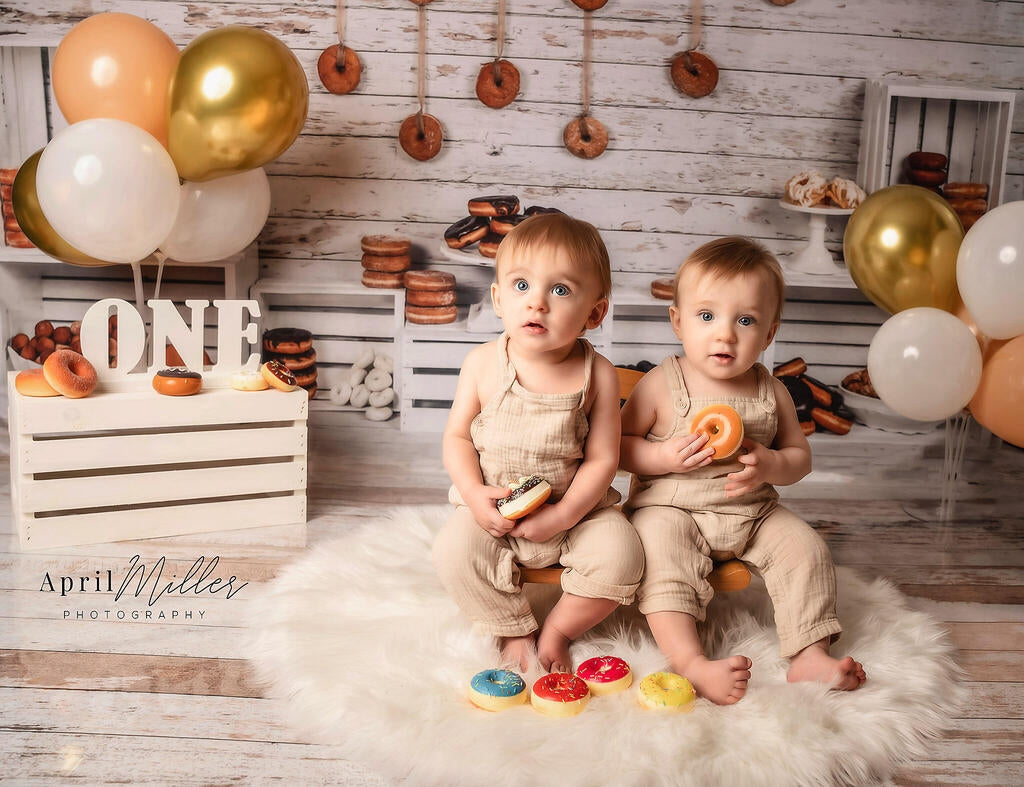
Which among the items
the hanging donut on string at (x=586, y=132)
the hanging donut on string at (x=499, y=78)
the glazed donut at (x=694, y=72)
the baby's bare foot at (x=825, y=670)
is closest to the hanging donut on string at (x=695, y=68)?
the glazed donut at (x=694, y=72)

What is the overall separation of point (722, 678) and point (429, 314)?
1.69 m

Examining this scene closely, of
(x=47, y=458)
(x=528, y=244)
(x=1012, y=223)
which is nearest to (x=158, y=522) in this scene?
(x=47, y=458)

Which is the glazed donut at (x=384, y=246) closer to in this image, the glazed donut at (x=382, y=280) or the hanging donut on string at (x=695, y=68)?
the glazed donut at (x=382, y=280)

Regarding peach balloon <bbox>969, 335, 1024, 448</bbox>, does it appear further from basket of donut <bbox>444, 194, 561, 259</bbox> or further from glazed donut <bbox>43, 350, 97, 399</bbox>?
glazed donut <bbox>43, 350, 97, 399</bbox>

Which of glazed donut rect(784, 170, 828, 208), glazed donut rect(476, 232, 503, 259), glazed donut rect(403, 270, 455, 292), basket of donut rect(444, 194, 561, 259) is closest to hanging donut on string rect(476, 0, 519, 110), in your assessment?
basket of donut rect(444, 194, 561, 259)

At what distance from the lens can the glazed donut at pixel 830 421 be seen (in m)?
2.94

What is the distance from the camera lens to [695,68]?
9.20ft

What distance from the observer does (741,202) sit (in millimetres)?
2949

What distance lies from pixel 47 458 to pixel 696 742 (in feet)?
4.52

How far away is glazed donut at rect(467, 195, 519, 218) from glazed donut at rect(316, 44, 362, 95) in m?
0.49

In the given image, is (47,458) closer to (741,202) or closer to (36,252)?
(36,252)

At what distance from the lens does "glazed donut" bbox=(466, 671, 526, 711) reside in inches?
52.9

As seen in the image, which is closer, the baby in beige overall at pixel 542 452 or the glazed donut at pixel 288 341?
the baby in beige overall at pixel 542 452

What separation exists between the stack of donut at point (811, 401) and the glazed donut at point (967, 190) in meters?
0.64
